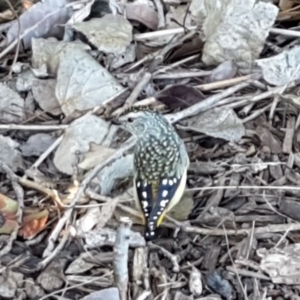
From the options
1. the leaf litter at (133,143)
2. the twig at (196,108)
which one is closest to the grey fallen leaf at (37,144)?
the leaf litter at (133,143)

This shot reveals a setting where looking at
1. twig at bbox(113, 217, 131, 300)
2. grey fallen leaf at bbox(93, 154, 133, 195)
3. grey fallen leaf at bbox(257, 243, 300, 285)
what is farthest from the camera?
grey fallen leaf at bbox(93, 154, 133, 195)

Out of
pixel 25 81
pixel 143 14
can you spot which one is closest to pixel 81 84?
pixel 25 81

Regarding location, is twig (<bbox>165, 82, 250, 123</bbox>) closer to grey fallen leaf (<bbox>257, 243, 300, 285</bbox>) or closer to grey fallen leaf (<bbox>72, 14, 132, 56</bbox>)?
grey fallen leaf (<bbox>72, 14, 132, 56</bbox>)

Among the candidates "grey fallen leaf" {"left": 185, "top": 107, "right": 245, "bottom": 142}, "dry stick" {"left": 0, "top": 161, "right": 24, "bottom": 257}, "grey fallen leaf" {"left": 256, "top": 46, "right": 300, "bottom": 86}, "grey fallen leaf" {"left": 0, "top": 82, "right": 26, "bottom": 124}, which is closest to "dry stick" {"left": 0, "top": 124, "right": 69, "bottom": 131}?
"grey fallen leaf" {"left": 0, "top": 82, "right": 26, "bottom": 124}

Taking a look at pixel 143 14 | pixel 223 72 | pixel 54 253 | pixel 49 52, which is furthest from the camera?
pixel 143 14

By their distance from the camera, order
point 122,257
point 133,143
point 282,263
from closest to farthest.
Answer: point 122,257 → point 282,263 → point 133,143

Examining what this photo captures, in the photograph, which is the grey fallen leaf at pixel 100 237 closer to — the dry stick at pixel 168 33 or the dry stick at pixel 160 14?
the dry stick at pixel 168 33

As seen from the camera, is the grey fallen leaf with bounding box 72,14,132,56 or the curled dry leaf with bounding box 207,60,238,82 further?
the grey fallen leaf with bounding box 72,14,132,56

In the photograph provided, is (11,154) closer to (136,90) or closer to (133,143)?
(133,143)
